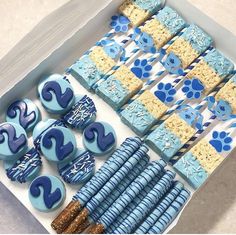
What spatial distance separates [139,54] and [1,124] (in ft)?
1.39

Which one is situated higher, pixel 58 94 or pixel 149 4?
pixel 149 4

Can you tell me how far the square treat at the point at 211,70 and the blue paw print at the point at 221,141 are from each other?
12 centimetres

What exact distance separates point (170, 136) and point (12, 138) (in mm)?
386

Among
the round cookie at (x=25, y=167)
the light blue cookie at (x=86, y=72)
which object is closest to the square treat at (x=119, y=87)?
the light blue cookie at (x=86, y=72)

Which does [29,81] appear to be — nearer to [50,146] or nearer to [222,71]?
[50,146]

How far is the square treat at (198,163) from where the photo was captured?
1311 mm

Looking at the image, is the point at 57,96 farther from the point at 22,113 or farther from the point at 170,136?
the point at 170,136

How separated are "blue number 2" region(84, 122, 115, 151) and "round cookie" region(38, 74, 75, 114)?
3.3 inches

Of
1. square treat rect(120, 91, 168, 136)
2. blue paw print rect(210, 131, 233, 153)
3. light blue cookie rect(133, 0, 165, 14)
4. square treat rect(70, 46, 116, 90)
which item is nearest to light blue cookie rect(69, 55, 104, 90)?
square treat rect(70, 46, 116, 90)

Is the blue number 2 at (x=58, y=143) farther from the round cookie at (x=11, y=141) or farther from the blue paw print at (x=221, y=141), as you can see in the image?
the blue paw print at (x=221, y=141)

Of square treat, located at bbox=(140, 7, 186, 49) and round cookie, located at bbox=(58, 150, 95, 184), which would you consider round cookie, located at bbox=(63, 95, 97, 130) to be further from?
square treat, located at bbox=(140, 7, 186, 49)

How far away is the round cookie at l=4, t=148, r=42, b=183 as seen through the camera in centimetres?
129

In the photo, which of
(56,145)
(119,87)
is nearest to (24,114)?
(56,145)

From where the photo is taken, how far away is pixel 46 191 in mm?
1265
